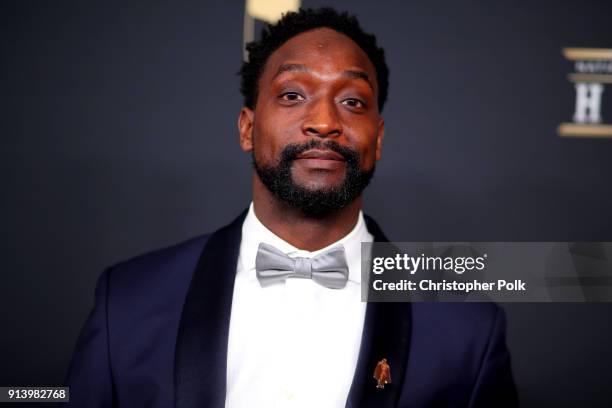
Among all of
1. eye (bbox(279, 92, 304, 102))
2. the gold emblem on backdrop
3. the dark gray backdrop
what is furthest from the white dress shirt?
the gold emblem on backdrop

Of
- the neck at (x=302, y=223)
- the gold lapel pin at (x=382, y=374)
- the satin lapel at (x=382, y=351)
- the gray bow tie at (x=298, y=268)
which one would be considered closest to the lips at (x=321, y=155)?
the neck at (x=302, y=223)

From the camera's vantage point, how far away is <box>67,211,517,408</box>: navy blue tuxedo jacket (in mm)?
1543

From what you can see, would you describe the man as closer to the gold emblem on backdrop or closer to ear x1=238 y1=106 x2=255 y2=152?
ear x1=238 y1=106 x2=255 y2=152

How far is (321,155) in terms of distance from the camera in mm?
1594

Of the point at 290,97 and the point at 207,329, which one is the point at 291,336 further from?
the point at 290,97

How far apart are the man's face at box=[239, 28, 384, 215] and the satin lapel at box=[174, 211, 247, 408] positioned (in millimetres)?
259

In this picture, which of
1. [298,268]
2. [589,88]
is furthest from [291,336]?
[589,88]

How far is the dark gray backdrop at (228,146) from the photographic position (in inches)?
93.0

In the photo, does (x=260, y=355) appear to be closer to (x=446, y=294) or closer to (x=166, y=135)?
(x=446, y=294)

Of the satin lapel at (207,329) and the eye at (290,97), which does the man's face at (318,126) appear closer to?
the eye at (290,97)

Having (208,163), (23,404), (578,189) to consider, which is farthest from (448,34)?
(23,404)

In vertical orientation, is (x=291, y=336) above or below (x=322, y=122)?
below

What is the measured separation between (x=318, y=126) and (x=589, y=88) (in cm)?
139

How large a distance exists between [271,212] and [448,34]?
3.97 ft
